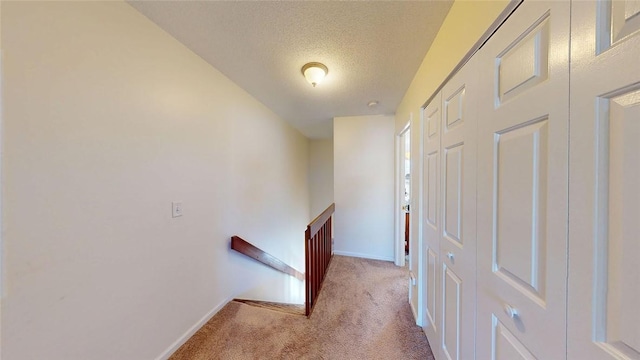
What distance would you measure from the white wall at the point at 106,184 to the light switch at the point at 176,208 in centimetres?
4

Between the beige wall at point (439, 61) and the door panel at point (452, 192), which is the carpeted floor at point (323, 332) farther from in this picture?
the door panel at point (452, 192)

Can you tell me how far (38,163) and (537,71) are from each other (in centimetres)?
190

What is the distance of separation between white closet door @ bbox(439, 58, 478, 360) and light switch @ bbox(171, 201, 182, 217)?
1.85 meters

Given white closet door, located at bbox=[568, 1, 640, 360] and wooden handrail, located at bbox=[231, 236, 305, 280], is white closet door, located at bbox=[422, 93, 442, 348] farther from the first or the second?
wooden handrail, located at bbox=[231, 236, 305, 280]

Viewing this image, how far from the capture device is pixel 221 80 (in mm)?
2064

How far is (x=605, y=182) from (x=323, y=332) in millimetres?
1922

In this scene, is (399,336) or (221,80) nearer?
(399,336)

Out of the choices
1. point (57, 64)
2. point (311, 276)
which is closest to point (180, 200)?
→ point (57, 64)

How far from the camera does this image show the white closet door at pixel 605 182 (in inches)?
16.8

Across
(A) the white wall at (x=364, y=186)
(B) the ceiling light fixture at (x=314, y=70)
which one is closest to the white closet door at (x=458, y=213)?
(B) the ceiling light fixture at (x=314, y=70)

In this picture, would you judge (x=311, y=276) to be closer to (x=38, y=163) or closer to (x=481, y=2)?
(x=38, y=163)

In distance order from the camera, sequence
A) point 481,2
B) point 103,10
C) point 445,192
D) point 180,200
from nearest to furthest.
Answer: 1. point 481,2
2. point 103,10
3. point 445,192
4. point 180,200

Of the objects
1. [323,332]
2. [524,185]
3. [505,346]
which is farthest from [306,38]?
[323,332]

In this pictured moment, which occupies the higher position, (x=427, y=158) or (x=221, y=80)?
(x=221, y=80)
